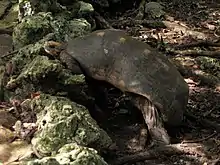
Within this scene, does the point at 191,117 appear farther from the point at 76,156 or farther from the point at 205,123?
the point at 76,156

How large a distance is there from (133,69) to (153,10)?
14.5 feet

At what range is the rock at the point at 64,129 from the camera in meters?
3.91

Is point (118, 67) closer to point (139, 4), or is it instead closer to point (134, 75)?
point (134, 75)

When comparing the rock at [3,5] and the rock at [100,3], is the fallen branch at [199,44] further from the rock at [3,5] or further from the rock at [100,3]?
the rock at [3,5]

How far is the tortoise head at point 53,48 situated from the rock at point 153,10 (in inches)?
156

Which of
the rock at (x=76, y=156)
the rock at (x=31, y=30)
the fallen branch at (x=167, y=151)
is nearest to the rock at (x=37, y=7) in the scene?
the rock at (x=31, y=30)

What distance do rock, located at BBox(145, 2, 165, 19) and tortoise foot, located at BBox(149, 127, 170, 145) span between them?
169 inches

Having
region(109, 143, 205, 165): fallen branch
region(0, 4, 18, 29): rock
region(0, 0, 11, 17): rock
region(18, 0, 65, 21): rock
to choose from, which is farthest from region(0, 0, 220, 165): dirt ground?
region(0, 0, 11, 17): rock

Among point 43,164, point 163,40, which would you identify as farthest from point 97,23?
point 43,164

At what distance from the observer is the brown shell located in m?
4.58

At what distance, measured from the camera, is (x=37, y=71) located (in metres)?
4.54

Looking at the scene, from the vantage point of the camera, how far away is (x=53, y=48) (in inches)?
193

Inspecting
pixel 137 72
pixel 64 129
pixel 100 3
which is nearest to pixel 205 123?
pixel 137 72

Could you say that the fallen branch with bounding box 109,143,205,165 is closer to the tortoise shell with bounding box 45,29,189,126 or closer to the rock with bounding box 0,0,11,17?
the tortoise shell with bounding box 45,29,189,126
